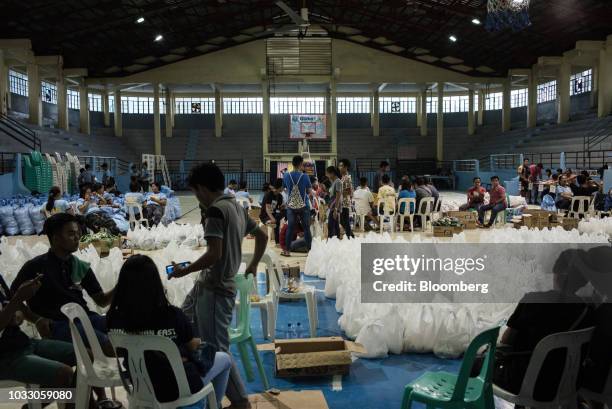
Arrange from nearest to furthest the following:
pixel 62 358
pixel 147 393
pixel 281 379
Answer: pixel 147 393 → pixel 62 358 → pixel 281 379

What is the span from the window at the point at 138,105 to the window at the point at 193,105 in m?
0.91

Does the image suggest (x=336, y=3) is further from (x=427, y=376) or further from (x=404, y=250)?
(x=427, y=376)

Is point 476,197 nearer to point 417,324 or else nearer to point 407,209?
point 407,209

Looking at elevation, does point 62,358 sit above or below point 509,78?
below

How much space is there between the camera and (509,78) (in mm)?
26109

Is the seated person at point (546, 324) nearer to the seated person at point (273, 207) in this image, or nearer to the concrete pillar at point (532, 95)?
the seated person at point (273, 207)

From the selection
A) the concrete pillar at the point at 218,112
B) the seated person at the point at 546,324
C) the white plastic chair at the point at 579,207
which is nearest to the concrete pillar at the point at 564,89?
the white plastic chair at the point at 579,207

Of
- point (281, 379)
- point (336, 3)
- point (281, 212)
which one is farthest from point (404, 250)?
point (336, 3)

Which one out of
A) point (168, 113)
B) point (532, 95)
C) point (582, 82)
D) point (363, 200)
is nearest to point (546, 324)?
point (363, 200)

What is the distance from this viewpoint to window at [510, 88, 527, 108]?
103ft

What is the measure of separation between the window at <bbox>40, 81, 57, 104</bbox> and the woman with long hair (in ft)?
94.1

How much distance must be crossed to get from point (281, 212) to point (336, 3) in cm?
1375

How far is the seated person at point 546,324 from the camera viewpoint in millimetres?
2490

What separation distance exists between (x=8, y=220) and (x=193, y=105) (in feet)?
73.5
